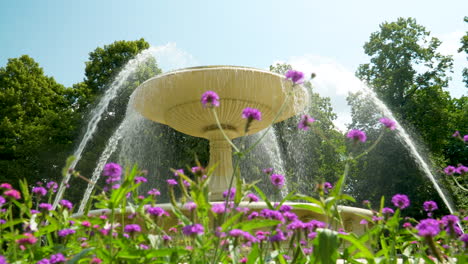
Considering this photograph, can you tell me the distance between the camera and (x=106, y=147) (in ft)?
57.1

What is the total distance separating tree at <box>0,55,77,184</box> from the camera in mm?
18734

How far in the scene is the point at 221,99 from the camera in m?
7.48

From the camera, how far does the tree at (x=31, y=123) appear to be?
738 inches

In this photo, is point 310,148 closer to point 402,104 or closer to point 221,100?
point 402,104

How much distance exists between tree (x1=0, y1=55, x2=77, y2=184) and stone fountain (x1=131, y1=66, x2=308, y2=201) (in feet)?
40.0

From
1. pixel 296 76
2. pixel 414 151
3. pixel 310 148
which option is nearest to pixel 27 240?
pixel 296 76

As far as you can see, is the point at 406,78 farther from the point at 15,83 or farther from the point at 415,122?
the point at 15,83

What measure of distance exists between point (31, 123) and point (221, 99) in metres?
17.2

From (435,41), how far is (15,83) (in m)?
23.8

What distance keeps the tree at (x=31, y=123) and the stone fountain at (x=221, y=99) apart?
40.0 ft

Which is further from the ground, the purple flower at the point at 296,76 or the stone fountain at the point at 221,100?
the stone fountain at the point at 221,100

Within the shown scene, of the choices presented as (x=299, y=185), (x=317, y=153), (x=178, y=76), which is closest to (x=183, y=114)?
(x=178, y=76)

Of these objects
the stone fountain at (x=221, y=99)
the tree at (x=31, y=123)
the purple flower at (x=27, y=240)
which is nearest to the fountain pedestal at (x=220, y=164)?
the stone fountain at (x=221, y=99)

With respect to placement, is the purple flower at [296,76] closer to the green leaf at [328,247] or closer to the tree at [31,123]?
the green leaf at [328,247]
